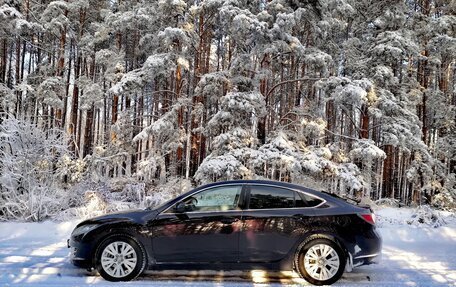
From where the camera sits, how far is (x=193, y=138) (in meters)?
17.8

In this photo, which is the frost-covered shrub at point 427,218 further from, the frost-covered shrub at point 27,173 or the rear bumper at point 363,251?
the frost-covered shrub at point 27,173

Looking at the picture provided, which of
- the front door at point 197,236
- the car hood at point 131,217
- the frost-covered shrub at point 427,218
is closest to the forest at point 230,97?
the frost-covered shrub at point 427,218

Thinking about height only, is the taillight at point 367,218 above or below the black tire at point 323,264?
→ above

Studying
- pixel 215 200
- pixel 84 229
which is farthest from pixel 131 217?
pixel 215 200

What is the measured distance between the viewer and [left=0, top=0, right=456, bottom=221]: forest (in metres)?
13.2

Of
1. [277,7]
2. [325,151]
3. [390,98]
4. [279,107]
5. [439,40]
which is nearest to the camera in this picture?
[325,151]

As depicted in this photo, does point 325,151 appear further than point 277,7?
No

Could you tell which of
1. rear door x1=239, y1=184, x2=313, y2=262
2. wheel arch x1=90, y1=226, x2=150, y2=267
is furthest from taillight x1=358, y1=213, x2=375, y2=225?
wheel arch x1=90, y1=226, x2=150, y2=267

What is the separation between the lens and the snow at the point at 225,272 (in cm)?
597

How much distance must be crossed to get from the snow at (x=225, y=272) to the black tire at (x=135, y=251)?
13cm

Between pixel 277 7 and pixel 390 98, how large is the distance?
6.59m

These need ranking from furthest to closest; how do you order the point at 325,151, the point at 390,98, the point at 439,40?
the point at 439,40 → the point at 390,98 → the point at 325,151

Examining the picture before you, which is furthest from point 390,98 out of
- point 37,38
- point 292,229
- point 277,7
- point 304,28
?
point 37,38

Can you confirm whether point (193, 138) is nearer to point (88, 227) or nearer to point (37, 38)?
point (88, 227)
